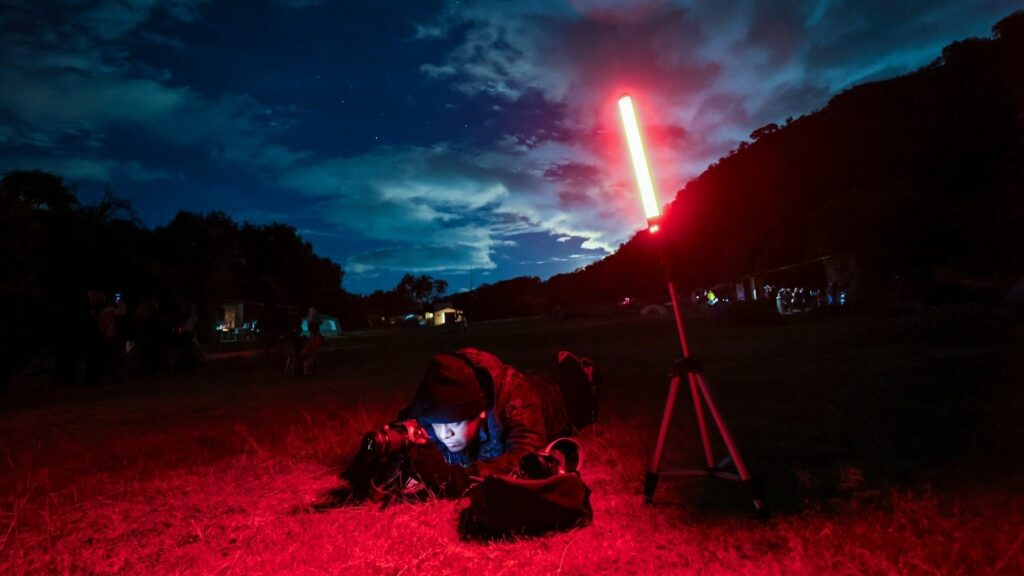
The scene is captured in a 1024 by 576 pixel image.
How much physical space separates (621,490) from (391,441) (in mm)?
1641

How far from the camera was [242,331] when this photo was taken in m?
40.4

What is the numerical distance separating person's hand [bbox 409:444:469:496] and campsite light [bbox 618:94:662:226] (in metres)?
2.10

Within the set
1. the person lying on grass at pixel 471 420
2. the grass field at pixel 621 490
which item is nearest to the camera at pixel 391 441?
the person lying on grass at pixel 471 420

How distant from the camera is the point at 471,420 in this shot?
4355 millimetres

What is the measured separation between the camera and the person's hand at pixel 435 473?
381cm

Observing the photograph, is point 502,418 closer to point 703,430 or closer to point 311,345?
point 703,430

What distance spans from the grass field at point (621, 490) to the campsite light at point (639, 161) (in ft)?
5.96

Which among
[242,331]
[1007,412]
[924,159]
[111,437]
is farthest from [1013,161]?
[242,331]

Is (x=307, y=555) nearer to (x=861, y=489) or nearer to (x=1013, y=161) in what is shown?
(x=861, y=489)

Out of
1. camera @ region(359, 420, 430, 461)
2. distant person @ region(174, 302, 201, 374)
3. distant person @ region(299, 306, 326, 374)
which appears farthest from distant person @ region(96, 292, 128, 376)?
camera @ region(359, 420, 430, 461)

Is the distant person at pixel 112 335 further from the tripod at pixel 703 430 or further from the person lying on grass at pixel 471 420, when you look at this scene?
the tripod at pixel 703 430

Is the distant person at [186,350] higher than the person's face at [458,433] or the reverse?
higher

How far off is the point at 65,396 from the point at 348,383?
21.5 ft

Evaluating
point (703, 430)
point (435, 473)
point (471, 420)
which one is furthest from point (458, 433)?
point (703, 430)
